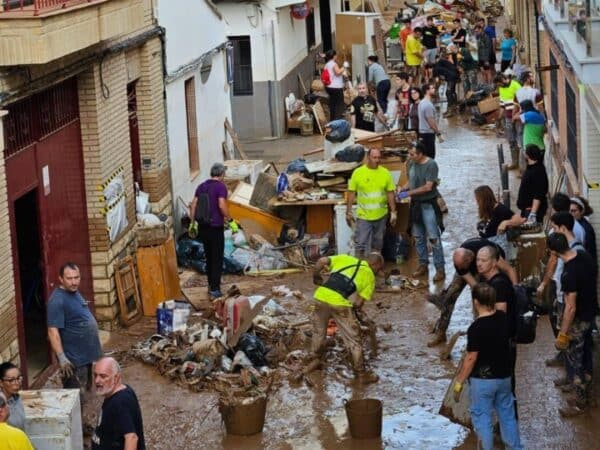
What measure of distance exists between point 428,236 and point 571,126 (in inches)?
106

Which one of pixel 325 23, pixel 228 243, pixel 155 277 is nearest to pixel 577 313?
pixel 155 277

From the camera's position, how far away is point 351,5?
47.1 meters

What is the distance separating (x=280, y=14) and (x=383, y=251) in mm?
13069

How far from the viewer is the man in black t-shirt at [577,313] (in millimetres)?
11914

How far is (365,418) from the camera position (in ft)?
39.4

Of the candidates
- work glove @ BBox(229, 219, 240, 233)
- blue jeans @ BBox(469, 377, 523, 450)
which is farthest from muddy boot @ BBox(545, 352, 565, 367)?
work glove @ BBox(229, 219, 240, 233)

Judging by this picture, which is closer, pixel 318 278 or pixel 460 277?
pixel 318 278

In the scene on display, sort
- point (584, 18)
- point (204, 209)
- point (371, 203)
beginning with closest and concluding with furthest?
point (584, 18) → point (204, 209) → point (371, 203)

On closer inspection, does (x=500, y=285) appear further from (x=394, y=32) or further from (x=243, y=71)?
(x=394, y=32)

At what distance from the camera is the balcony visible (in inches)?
502

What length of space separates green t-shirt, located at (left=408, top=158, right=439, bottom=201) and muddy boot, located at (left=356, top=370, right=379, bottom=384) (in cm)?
381

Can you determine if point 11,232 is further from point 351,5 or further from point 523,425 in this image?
point 351,5

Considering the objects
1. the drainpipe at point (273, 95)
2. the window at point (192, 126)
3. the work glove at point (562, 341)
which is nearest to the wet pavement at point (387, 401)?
the work glove at point (562, 341)

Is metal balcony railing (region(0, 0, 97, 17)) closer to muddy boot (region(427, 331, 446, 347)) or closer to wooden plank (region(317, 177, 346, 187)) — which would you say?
muddy boot (region(427, 331, 446, 347))
